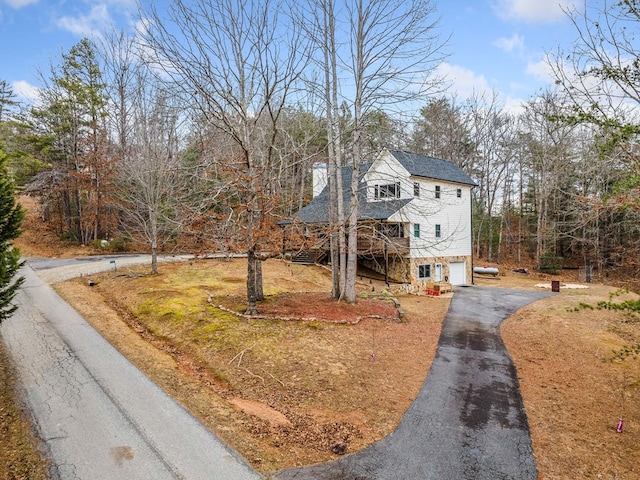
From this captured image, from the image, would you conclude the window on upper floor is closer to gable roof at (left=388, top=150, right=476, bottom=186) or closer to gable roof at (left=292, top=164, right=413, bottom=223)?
gable roof at (left=292, top=164, right=413, bottom=223)

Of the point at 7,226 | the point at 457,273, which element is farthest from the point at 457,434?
the point at 457,273

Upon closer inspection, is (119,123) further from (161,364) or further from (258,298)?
(161,364)

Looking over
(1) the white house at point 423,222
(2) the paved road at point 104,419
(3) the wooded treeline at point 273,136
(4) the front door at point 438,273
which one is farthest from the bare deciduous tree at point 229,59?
(4) the front door at point 438,273

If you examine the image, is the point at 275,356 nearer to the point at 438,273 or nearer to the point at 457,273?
the point at 438,273

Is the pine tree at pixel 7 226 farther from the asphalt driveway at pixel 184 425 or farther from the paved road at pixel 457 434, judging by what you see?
the paved road at pixel 457 434

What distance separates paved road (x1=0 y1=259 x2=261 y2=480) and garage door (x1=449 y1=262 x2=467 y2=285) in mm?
20522

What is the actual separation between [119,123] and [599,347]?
96.6 feet

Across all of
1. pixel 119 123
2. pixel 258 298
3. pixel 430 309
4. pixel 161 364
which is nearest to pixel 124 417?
pixel 161 364

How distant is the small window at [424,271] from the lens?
21922 millimetres

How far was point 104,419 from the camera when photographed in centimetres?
584

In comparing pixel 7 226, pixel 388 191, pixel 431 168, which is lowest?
pixel 7 226

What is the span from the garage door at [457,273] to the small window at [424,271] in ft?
7.10

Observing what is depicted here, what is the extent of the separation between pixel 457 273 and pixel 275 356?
61.7ft

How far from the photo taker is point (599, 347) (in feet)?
34.8
